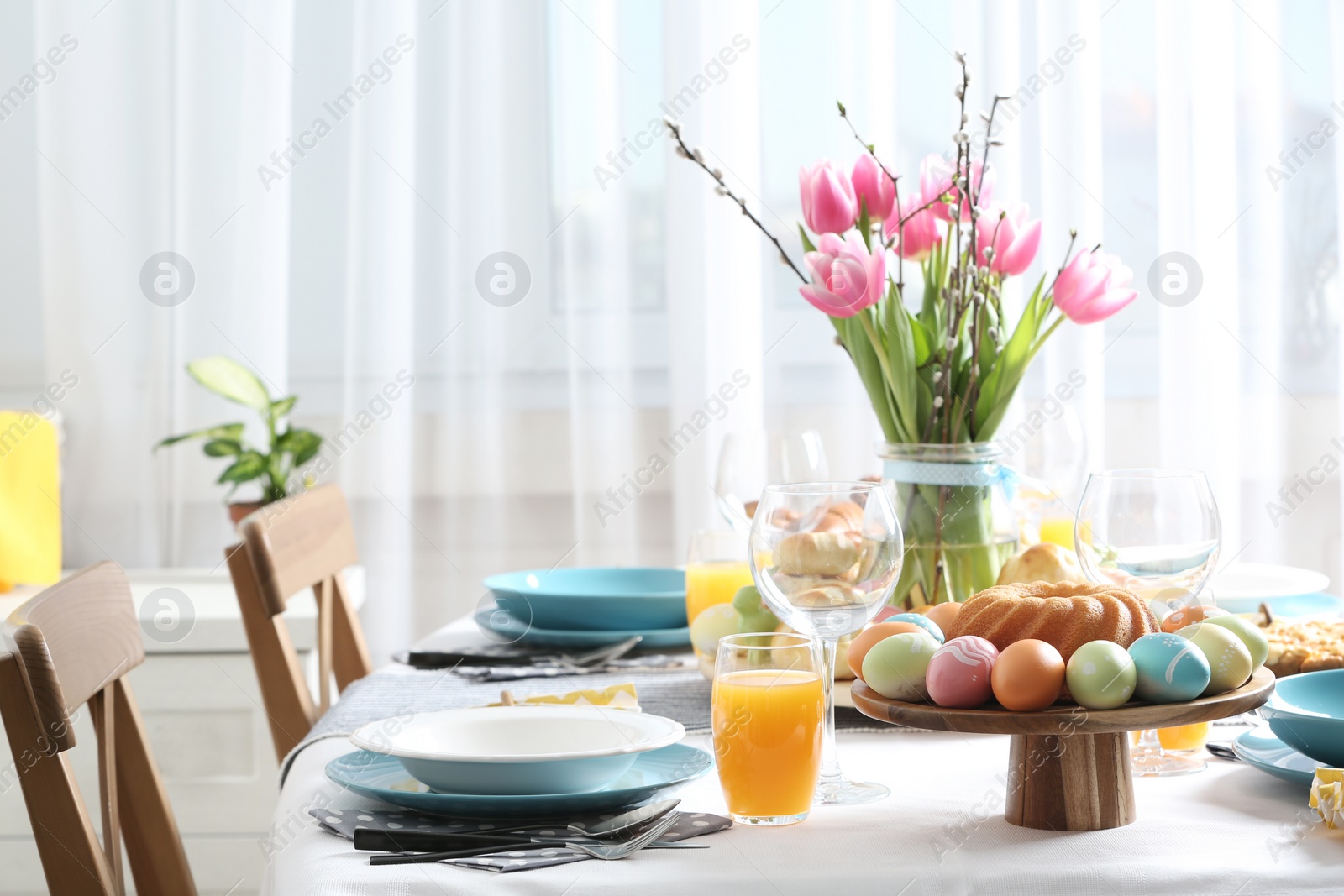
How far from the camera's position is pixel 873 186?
3.35ft

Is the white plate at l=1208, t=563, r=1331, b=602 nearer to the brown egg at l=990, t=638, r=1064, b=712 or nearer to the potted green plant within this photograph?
the brown egg at l=990, t=638, r=1064, b=712

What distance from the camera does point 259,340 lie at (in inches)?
92.1

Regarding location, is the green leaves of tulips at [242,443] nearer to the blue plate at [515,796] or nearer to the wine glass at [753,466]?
the wine glass at [753,466]

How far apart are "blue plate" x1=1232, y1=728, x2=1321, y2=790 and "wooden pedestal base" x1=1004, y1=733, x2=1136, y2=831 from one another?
0.34ft

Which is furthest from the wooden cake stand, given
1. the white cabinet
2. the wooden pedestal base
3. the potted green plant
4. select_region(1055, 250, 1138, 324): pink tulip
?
the potted green plant

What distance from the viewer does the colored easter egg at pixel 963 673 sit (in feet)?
2.01

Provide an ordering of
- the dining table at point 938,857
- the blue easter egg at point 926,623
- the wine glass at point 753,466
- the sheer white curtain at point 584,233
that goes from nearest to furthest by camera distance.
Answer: the dining table at point 938,857 < the blue easter egg at point 926,623 < the wine glass at point 753,466 < the sheer white curtain at point 584,233

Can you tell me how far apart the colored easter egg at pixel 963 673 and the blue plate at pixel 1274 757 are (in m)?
0.20

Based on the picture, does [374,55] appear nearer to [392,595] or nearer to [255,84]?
[255,84]

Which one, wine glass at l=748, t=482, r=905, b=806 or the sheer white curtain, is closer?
wine glass at l=748, t=482, r=905, b=806

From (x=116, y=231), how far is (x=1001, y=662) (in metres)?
2.18

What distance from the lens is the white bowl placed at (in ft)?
2.20

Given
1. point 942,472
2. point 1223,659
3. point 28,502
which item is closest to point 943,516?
point 942,472

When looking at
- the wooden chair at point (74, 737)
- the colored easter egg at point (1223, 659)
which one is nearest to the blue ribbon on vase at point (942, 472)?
the colored easter egg at point (1223, 659)
